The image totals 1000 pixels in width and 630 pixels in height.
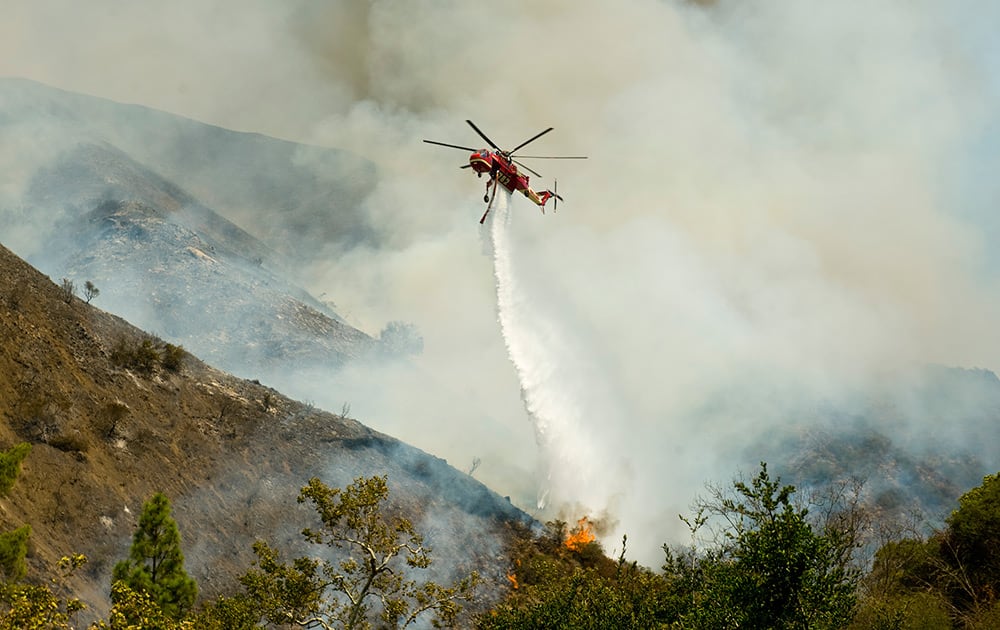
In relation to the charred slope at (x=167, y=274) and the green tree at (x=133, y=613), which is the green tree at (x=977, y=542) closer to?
the green tree at (x=133, y=613)

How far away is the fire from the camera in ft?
256

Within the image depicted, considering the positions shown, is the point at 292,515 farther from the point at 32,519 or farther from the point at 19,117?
the point at 19,117

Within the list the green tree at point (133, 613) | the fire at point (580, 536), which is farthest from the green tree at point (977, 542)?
the fire at point (580, 536)

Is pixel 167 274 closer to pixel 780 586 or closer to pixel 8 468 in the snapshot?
pixel 8 468

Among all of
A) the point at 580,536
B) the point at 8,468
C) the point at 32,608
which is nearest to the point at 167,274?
the point at 580,536

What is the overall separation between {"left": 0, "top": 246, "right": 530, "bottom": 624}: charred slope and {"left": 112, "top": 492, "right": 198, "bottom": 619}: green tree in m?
5.58

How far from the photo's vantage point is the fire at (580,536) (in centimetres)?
7806

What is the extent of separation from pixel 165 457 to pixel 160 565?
78.3ft

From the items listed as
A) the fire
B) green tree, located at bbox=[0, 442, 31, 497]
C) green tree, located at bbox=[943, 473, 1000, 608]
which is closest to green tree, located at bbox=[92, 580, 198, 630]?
green tree, located at bbox=[0, 442, 31, 497]

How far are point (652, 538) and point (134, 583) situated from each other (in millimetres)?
82180

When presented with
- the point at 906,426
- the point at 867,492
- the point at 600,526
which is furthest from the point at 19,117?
the point at 906,426

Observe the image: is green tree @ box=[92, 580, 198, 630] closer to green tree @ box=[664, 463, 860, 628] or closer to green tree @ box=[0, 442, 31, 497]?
green tree @ box=[0, 442, 31, 497]

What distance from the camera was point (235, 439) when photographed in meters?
64.5

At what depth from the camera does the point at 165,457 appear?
56406 millimetres
